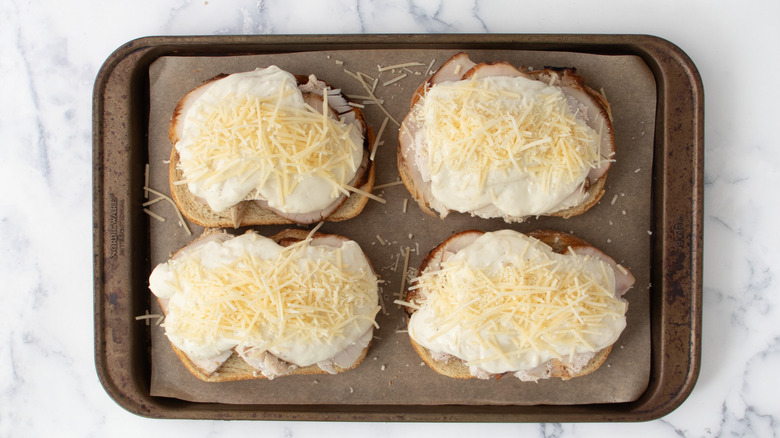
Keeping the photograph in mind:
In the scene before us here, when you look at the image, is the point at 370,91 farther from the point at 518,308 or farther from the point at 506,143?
the point at 518,308

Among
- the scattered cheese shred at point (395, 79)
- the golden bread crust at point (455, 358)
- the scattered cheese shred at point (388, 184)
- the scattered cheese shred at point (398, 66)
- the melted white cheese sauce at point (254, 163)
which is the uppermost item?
the scattered cheese shred at point (398, 66)

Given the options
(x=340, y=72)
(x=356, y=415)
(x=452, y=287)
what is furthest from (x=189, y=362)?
(x=340, y=72)

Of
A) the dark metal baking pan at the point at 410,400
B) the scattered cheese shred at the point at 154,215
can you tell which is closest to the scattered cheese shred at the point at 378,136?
the dark metal baking pan at the point at 410,400

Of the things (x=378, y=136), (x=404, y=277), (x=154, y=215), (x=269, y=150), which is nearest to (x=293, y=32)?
(x=378, y=136)

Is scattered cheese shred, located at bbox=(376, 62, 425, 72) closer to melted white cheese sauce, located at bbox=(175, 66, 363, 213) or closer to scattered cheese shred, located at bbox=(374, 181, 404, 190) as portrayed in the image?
melted white cheese sauce, located at bbox=(175, 66, 363, 213)

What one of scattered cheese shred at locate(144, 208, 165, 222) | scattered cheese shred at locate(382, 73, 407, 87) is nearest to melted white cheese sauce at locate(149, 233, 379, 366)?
scattered cheese shred at locate(144, 208, 165, 222)

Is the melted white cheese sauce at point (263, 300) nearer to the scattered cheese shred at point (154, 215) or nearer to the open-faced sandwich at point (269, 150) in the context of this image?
the open-faced sandwich at point (269, 150)
